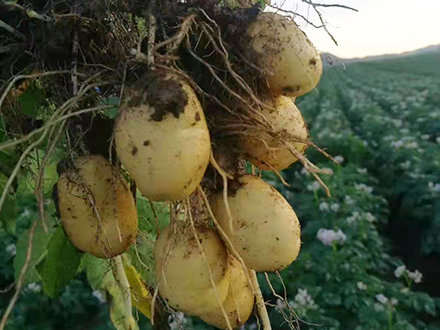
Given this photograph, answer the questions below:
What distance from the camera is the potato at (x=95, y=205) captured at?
3.02 ft

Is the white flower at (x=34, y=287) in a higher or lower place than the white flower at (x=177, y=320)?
lower

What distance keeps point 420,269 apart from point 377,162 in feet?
8.20

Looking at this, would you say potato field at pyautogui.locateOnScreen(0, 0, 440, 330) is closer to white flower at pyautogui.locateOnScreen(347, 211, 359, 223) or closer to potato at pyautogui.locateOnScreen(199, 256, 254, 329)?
potato at pyautogui.locateOnScreen(199, 256, 254, 329)

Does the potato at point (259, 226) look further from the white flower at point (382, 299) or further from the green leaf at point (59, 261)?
the white flower at point (382, 299)

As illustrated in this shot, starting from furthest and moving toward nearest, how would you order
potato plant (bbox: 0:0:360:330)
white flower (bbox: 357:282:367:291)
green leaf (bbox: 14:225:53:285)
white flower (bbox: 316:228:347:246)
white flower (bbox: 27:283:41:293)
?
white flower (bbox: 316:228:347:246), white flower (bbox: 27:283:41:293), white flower (bbox: 357:282:367:291), green leaf (bbox: 14:225:53:285), potato plant (bbox: 0:0:360:330)

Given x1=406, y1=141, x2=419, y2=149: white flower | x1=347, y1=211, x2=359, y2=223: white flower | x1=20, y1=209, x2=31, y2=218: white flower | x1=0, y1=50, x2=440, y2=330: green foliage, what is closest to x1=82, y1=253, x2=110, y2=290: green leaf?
x1=0, y1=50, x2=440, y2=330: green foliage

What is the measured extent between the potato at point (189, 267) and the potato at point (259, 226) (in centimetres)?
4

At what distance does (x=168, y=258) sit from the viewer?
896 millimetres

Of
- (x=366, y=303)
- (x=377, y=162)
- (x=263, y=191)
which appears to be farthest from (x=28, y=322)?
(x=377, y=162)

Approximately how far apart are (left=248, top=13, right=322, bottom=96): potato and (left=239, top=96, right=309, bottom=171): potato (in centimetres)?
4

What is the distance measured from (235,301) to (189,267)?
16cm

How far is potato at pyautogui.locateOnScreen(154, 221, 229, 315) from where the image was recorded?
0.89m

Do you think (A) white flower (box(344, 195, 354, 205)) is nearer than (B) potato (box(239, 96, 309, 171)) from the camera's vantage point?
No

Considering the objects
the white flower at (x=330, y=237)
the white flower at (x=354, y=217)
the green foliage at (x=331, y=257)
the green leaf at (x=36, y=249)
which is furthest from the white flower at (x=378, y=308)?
the green leaf at (x=36, y=249)
